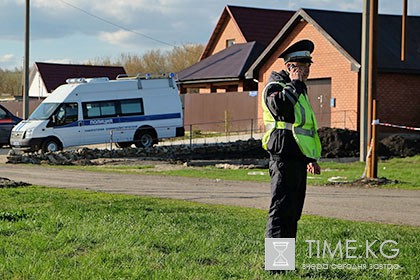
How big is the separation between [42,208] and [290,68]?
226 inches

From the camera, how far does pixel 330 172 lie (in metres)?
22.3

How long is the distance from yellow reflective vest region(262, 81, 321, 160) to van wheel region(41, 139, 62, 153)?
77.0 ft

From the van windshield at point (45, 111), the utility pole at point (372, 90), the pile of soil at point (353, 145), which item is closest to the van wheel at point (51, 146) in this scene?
the van windshield at point (45, 111)

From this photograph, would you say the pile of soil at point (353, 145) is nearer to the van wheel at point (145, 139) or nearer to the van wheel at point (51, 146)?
the van wheel at point (145, 139)

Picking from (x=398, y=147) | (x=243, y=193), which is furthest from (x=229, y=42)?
(x=243, y=193)

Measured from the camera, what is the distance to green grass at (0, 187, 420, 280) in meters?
7.23

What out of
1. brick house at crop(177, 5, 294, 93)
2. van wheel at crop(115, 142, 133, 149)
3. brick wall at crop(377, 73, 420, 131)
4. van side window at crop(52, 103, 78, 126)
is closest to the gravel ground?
van side window at crop(52, 103, 78, 126)

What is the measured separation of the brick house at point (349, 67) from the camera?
35750 mm

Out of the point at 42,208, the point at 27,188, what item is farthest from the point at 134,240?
the point at 27,188

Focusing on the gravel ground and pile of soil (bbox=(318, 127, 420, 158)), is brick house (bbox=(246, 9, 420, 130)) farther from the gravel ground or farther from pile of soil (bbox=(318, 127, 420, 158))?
the gravel ground

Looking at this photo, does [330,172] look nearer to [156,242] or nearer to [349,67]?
[156,242]

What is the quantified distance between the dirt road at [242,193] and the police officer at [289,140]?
4.57 metres

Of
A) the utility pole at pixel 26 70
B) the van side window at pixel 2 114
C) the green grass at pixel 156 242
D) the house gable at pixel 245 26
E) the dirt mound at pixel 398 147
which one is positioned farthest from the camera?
the house gable at pixel 245 26

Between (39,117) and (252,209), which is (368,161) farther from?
(39,117)
